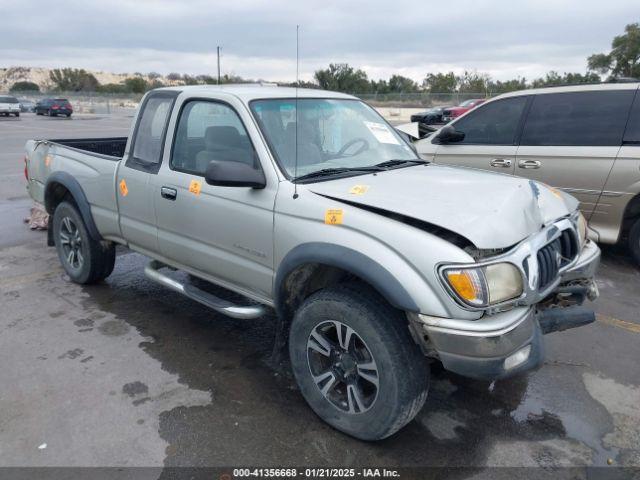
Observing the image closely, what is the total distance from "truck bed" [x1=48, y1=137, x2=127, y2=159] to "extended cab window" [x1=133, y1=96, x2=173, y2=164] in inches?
56.3

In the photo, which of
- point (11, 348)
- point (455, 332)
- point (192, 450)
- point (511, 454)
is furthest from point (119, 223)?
point (511, 454)

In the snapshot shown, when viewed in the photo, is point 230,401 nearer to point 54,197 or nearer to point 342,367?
point 342,367

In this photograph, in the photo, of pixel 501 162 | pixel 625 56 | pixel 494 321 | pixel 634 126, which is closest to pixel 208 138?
pixel 494 321

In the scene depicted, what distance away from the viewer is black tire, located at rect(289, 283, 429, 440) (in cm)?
259

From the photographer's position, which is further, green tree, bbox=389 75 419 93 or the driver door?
green tree, bbox=389 75 419 93

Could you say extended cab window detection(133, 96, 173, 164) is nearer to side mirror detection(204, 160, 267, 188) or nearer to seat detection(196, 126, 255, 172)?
seat detection(196, 126, 255, 172)

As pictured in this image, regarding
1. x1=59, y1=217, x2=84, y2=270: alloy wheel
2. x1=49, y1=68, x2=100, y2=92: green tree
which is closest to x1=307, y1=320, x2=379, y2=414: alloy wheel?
x1=59, y1=217, x2=84, y2=270: alloy wheel

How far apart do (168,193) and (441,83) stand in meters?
53.7

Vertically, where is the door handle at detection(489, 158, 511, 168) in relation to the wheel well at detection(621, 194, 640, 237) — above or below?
above

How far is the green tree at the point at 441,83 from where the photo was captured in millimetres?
52394

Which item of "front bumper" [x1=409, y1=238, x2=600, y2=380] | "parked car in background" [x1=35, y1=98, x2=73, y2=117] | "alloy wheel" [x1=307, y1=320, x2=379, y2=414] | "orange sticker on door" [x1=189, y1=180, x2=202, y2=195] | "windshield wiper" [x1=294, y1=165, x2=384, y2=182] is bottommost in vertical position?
"alloy wheel" [x1=307, y1=320, x2=379, y2=414]

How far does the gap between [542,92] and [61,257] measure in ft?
18.4

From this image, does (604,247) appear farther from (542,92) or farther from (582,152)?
(542,92)

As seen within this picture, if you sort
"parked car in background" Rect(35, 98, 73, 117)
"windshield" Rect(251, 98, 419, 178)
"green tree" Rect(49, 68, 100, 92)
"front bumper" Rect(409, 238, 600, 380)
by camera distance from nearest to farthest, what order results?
"front bumper" Rect(409, 238, 600, 380) → "windshield" Rect(251, 98, 419, 178) → "parked car in background" Rect(35, 98, 73, 117) → "green tree" Rect(49, 68, 100, 92)
